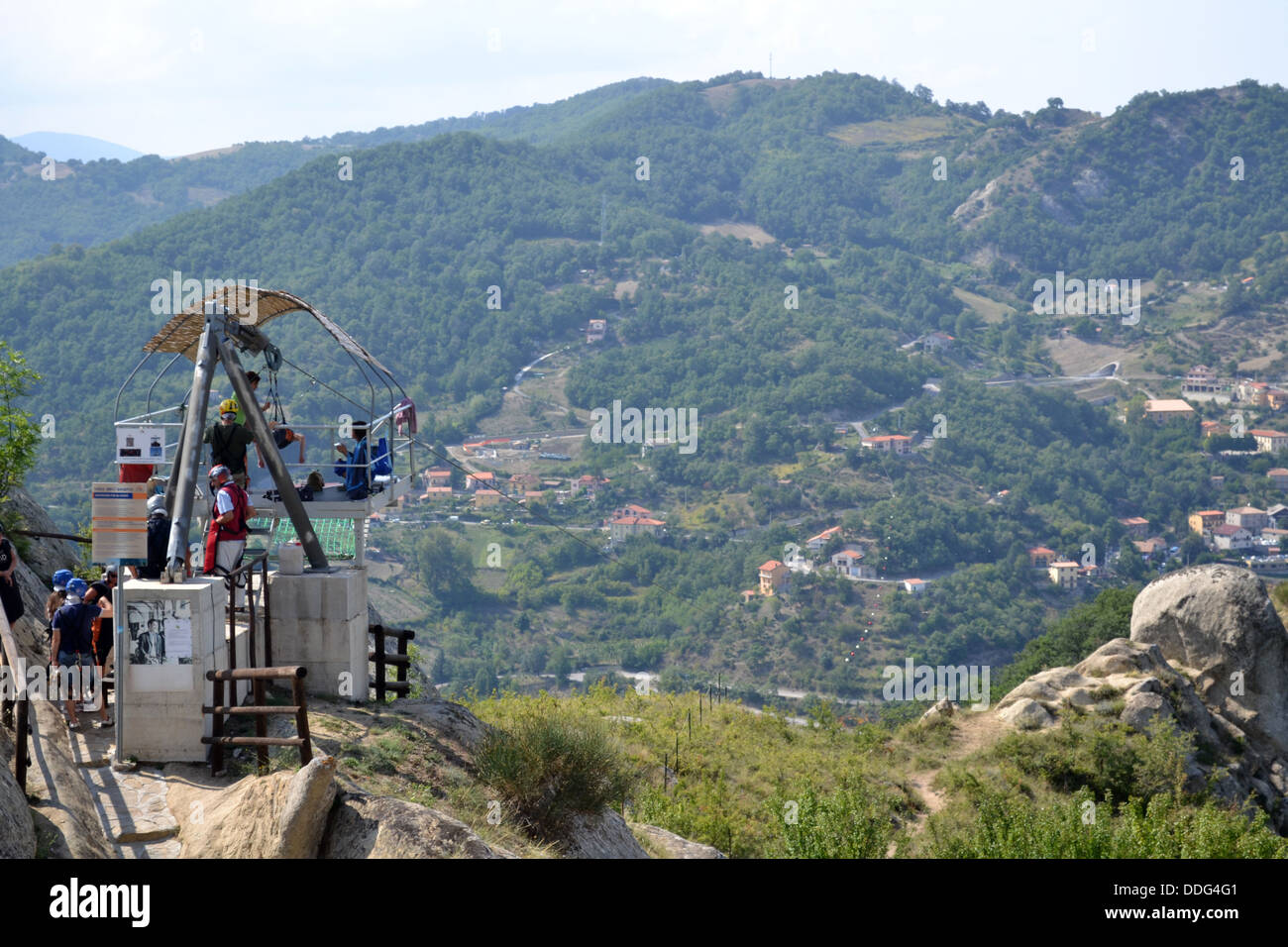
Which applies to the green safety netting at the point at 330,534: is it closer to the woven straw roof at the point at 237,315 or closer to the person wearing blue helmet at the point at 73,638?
the woven straw roof at the point at 237,315

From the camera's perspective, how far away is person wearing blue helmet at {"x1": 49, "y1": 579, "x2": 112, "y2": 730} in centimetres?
1095

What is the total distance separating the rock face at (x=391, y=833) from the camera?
812 cm

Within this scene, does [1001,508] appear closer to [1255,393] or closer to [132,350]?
[1255,393]

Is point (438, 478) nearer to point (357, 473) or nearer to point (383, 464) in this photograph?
point (383, 464)

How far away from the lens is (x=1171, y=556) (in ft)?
477

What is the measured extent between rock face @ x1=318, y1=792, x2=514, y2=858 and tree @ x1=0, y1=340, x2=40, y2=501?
32.3 ft

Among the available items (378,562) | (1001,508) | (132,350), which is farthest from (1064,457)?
(132,350)

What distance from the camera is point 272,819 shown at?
823 centimetres

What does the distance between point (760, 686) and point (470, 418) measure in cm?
7517

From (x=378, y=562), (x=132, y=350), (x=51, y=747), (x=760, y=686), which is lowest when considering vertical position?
(x=760, y=686)

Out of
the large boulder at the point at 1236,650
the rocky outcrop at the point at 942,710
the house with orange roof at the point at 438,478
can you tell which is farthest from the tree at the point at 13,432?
the house with orange roof at the point at 438,478

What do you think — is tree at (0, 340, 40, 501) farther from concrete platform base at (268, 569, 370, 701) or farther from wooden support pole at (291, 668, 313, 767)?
wooden support pole at (291, 668, 313, 767)

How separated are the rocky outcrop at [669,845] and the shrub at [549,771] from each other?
136 cm

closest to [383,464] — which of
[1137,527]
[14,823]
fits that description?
[14,823]
